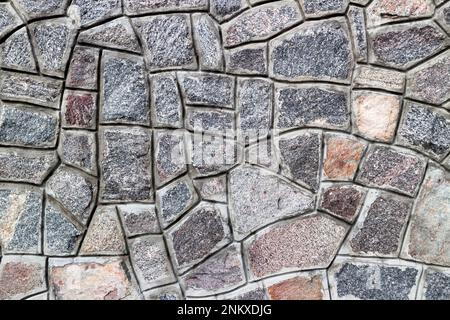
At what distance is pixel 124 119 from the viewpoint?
79.5 inches

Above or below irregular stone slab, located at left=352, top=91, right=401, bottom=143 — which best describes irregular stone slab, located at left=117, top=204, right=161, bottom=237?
below

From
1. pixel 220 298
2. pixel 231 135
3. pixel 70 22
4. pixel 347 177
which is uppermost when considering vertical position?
pixel 70 22

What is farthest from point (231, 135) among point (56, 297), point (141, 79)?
point (56, 297)

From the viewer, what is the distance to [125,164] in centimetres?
203

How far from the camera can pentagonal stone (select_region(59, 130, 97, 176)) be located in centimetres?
202

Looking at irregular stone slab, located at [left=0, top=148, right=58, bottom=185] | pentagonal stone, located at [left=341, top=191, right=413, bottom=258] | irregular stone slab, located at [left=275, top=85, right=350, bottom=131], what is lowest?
pentagonal stone, located at [left=341, top=191, right=413, bottom=258]

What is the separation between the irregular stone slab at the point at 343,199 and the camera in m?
2.00

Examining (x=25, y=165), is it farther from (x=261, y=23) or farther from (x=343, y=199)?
(x=343, y=199)

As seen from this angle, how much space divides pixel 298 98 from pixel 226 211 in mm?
459

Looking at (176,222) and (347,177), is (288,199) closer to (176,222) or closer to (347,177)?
(347,177)

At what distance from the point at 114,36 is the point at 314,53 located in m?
0.68

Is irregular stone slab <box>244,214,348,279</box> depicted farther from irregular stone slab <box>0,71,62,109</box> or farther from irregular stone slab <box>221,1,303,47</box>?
irregular stone slab <box>0,71,62,109</box>

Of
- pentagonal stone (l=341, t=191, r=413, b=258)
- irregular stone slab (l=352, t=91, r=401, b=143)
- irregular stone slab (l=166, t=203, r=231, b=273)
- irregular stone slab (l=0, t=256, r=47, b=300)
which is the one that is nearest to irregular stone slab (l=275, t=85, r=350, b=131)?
irregular stone slab (l=352, t=91, r=401, b=143)

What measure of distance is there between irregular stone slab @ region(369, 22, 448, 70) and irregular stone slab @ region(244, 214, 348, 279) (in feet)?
1.88
